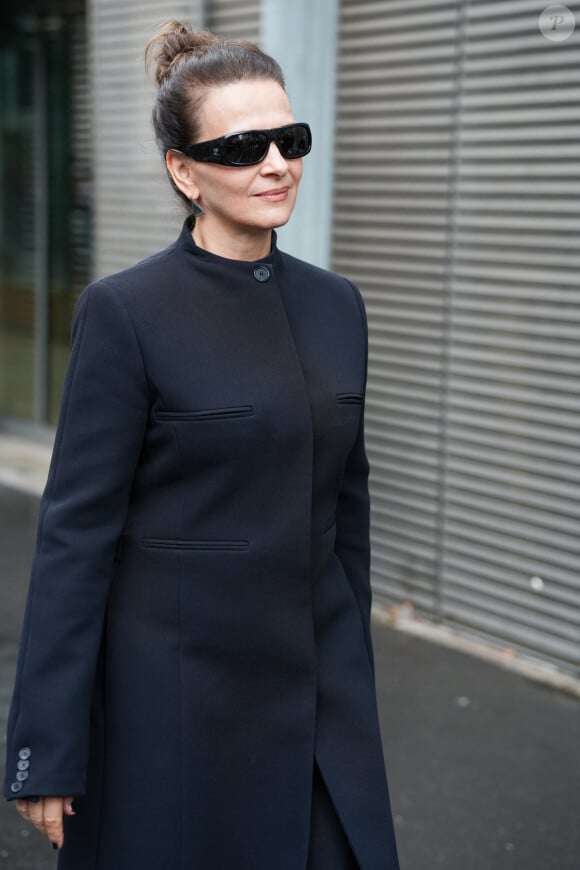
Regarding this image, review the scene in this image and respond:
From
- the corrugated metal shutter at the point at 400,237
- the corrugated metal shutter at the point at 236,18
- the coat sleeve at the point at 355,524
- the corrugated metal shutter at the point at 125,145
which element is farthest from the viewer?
the corrugated metal shutter at the point at 125,145

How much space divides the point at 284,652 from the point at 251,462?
369 millimetres

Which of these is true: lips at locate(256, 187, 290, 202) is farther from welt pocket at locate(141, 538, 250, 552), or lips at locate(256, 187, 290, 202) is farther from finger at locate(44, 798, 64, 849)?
finger at locate(44, 798, 64, 849)

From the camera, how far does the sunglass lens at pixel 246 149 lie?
2.16 m

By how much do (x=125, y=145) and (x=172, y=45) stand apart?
16.9ft

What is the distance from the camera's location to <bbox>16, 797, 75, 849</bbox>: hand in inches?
85.7

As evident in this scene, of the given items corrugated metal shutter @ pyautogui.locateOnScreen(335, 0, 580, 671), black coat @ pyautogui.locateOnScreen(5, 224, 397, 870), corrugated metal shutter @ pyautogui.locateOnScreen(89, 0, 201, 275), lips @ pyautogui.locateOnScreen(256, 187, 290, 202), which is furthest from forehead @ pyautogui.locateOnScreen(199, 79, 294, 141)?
corrugated metal shutter @ pyautogui.locateOnScreen(89, 0, 201, 275)

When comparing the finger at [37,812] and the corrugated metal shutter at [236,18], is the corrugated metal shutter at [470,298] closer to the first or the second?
the corrugated metal shutter at [236,18]

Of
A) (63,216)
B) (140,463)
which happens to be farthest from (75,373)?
(63,216)

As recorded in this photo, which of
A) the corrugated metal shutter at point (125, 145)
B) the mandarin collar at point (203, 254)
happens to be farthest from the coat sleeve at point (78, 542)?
the corrugated metal shutter at point (125, 145)

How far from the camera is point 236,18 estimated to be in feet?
20.8

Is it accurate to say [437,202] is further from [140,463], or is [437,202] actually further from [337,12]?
[140,463]

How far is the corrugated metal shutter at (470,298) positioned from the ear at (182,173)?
276 cm

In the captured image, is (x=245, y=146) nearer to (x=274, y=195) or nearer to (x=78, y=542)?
(x=274, y=195)

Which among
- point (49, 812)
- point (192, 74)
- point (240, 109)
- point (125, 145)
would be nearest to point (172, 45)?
point (192, 74)
